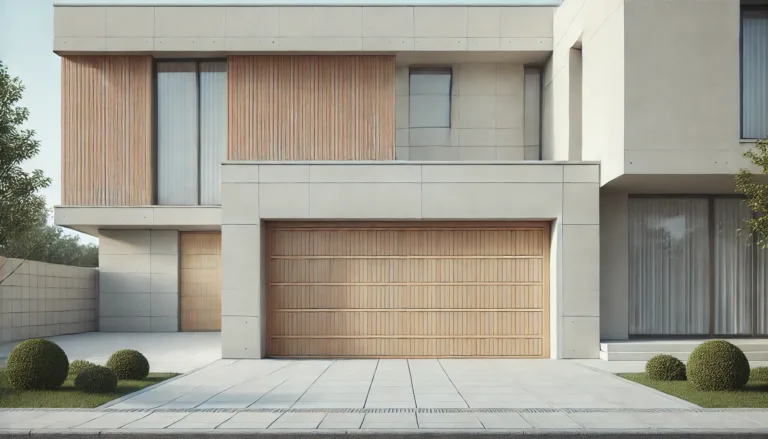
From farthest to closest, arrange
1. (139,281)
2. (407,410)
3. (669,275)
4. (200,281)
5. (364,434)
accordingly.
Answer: (200,281)
(139,281)
(669,275)
(407,410)
(364,434)

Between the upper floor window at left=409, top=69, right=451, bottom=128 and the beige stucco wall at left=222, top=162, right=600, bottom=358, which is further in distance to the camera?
the upper floor window at left=409, top=69, right=451, bottom=128

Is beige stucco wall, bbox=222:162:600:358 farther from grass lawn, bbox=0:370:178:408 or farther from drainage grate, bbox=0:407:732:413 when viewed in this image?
drainage grate, bbox=0:407:732:413

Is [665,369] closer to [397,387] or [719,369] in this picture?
[719,369]

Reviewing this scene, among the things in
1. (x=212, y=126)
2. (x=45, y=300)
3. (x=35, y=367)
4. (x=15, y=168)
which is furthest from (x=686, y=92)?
(x=45, y=300)

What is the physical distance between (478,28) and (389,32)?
2807 mm

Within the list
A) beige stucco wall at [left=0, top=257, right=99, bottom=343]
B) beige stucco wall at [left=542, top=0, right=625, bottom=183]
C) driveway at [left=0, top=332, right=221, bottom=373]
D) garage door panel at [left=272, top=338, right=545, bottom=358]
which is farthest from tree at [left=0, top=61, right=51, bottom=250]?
beige stucco wall at [left=542, top=0, right=625, bottom=183]

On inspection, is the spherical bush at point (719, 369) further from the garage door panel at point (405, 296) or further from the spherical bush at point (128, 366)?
the spherical bush at point (128, 366)

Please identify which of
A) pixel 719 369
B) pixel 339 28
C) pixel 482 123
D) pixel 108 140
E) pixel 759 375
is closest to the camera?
pixel 719 369

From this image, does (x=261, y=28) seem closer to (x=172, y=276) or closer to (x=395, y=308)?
(x=172, y=276)

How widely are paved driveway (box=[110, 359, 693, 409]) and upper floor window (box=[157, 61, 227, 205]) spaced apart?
32.2 ft

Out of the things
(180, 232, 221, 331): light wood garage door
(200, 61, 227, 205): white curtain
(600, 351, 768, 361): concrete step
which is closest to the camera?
(600, 351, 768, 361): concrete step

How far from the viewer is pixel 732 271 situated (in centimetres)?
1948

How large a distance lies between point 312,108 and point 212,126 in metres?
3.58

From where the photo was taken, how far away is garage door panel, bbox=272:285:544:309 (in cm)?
1853
